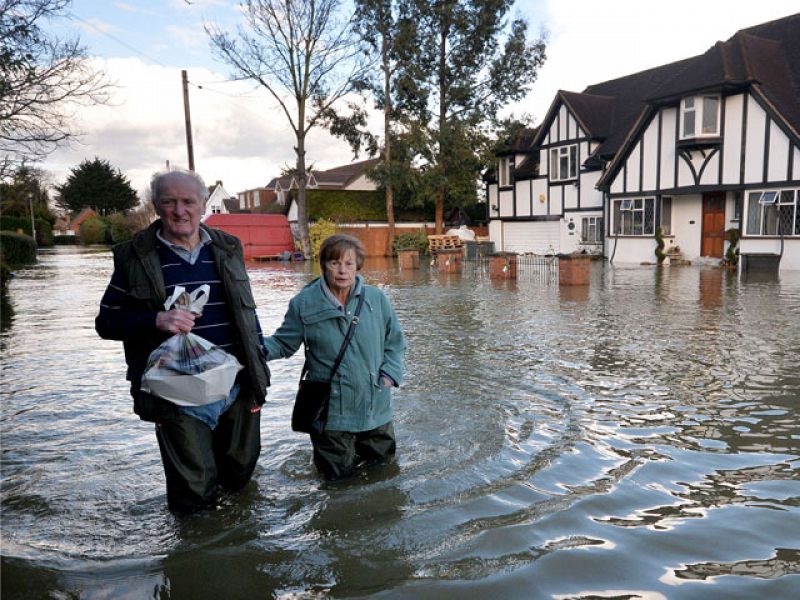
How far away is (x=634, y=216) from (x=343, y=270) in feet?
83.5

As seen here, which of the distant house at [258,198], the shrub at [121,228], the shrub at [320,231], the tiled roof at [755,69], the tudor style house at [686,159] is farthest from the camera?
the shrub at [121,228]

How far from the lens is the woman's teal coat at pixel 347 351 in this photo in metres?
3.94

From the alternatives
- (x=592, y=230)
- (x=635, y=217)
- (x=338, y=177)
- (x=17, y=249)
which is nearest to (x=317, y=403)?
(x=635, y=217)

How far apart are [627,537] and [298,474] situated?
7.18 ft

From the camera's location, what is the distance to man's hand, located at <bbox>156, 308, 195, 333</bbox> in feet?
9.97

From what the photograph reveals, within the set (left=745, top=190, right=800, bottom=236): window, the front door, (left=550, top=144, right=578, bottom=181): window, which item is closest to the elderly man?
(left=745, top=190, right=800, bottom=236): window

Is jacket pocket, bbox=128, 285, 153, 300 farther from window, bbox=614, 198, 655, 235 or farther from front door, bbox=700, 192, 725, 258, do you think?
window, bbox=614, 198, 655, 235

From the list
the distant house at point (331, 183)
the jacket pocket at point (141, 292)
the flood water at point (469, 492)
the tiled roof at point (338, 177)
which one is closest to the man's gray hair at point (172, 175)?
the jacket pocket at point (141, 292)

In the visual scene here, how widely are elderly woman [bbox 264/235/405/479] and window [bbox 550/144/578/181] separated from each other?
2965 cm

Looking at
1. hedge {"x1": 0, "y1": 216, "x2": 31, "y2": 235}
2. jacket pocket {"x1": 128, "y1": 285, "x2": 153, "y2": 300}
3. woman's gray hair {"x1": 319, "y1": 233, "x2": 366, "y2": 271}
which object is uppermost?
hedge {"x1": 0, "y1": 216, "x2": 31, "y2": 235}

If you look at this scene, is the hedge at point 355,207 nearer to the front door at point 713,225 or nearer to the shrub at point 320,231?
the shrub at point 320,231

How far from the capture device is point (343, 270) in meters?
3.90

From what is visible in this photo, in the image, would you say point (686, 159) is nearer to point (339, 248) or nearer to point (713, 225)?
point (713, 225)

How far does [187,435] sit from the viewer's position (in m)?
3.35
